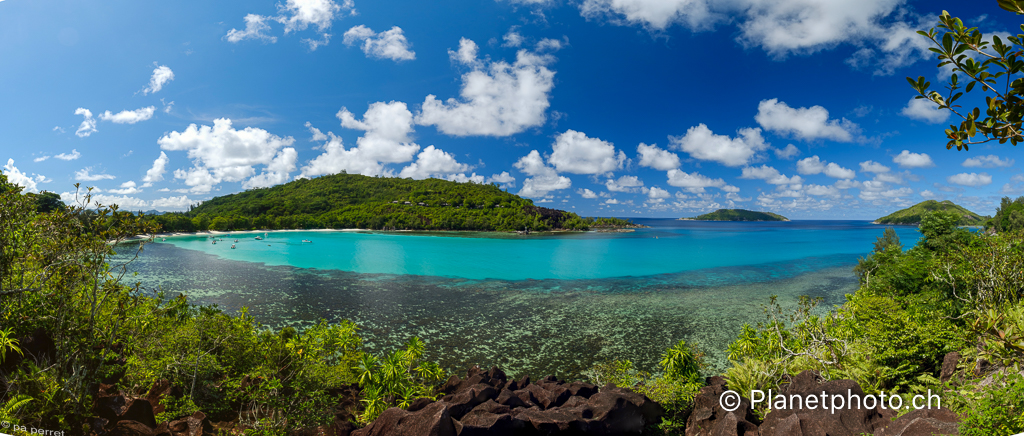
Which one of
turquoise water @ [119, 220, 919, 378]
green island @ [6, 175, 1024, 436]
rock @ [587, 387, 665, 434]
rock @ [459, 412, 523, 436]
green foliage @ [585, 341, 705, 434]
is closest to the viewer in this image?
green island @ [6, 175, 1024, 436]

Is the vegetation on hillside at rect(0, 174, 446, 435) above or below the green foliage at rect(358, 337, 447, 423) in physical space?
above

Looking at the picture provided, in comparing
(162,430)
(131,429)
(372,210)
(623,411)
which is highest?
(372,210)

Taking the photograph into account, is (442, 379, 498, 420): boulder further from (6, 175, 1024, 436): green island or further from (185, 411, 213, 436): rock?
(185, 411, 213, 436): rock

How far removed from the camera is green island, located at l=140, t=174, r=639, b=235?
98.9m

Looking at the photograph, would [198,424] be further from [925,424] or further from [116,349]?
[925,424]

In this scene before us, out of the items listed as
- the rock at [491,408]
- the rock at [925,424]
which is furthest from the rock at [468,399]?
the rock at [925,424]

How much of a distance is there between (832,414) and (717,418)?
1811 millimetres

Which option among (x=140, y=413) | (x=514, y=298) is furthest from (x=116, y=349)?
(x=514, y=298)

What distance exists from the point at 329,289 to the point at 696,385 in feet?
73.4

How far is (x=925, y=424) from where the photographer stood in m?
4.11

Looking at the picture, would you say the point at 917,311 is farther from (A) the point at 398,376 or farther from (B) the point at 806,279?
(B) the point at 806,279

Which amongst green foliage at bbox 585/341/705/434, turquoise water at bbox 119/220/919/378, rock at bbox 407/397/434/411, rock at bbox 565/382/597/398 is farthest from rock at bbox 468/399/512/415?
turquoise water at bbox 119/220/919/378

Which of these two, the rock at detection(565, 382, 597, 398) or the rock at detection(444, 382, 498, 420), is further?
the rock at detection(565, 382, 597, 398)

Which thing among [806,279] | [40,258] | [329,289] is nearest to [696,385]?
[40,258]
